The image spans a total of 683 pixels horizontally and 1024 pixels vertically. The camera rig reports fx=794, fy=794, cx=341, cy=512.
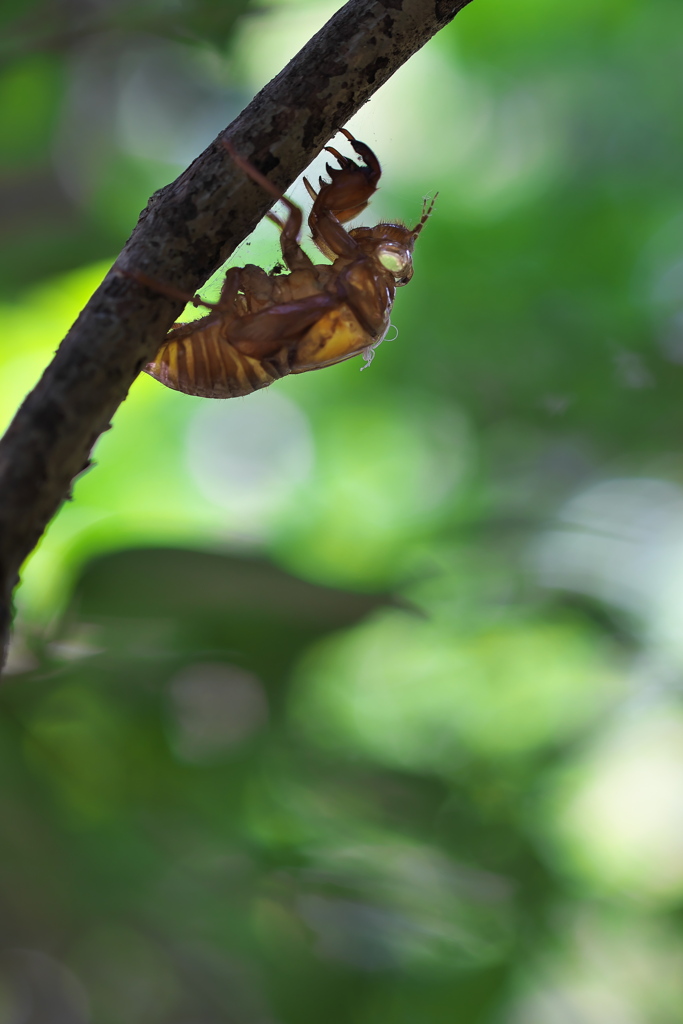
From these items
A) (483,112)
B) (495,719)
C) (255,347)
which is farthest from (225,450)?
(255,347)

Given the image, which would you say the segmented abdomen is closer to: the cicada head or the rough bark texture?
the cicada head

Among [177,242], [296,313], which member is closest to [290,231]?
[296,313]

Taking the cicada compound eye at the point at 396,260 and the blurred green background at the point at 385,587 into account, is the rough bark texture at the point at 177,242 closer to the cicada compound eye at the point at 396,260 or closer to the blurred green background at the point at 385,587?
the cicada compound eye at the point at 396,260

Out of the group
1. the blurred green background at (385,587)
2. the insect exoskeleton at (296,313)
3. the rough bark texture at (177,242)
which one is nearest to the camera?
the rough bark texture at (177,242)

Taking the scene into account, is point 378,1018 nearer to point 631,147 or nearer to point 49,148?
point 49,148

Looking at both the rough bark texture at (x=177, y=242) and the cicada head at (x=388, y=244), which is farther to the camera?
the cicada head at (x=388, y=244)

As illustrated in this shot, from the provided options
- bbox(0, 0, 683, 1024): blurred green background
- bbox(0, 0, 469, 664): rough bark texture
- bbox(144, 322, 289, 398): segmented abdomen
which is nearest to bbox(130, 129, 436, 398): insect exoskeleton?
bbox(144, 322, 289, 398): segmented abdomen

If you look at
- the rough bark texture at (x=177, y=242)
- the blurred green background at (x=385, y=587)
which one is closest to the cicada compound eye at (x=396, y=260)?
the rough bark texture at (x=177, y=242)
